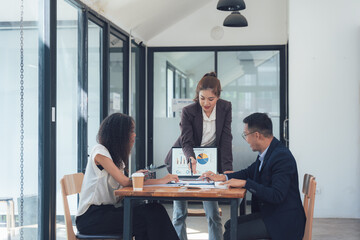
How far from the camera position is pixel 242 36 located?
26.8ft

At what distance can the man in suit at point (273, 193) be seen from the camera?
10.3 feet

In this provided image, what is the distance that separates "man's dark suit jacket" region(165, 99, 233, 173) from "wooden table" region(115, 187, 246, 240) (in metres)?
0.92

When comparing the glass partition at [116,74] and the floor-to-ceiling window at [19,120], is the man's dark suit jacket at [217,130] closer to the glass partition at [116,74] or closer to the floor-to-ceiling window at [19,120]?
the floor-to-ceiling window at [19,120]

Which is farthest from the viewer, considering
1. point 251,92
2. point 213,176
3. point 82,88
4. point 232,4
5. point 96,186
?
point 251,92

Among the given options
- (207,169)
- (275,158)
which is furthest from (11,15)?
(275,158)

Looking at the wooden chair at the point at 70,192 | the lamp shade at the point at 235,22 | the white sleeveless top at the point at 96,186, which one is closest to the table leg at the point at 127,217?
the wooden chair at the point at 70,192

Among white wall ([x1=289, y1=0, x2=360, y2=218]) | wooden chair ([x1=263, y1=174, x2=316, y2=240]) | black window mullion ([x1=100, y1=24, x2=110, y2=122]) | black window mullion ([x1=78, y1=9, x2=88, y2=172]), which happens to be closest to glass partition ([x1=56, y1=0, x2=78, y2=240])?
black window mullion ([x1=78, y1=9, x2=88, y2=172])

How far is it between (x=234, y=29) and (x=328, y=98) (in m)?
1.98

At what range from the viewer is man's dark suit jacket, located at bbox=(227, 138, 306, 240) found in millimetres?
3107

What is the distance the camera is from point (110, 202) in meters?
3.44

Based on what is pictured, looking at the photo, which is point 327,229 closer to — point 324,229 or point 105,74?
point 324,229

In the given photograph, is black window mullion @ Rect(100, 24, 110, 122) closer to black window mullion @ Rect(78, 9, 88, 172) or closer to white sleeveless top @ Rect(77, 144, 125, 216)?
black window mullion @ Rect(78, 9, 88, 172)

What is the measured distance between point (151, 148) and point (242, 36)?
2258 mm

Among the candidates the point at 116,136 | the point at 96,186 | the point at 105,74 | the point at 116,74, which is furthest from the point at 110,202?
the point at 116,74
